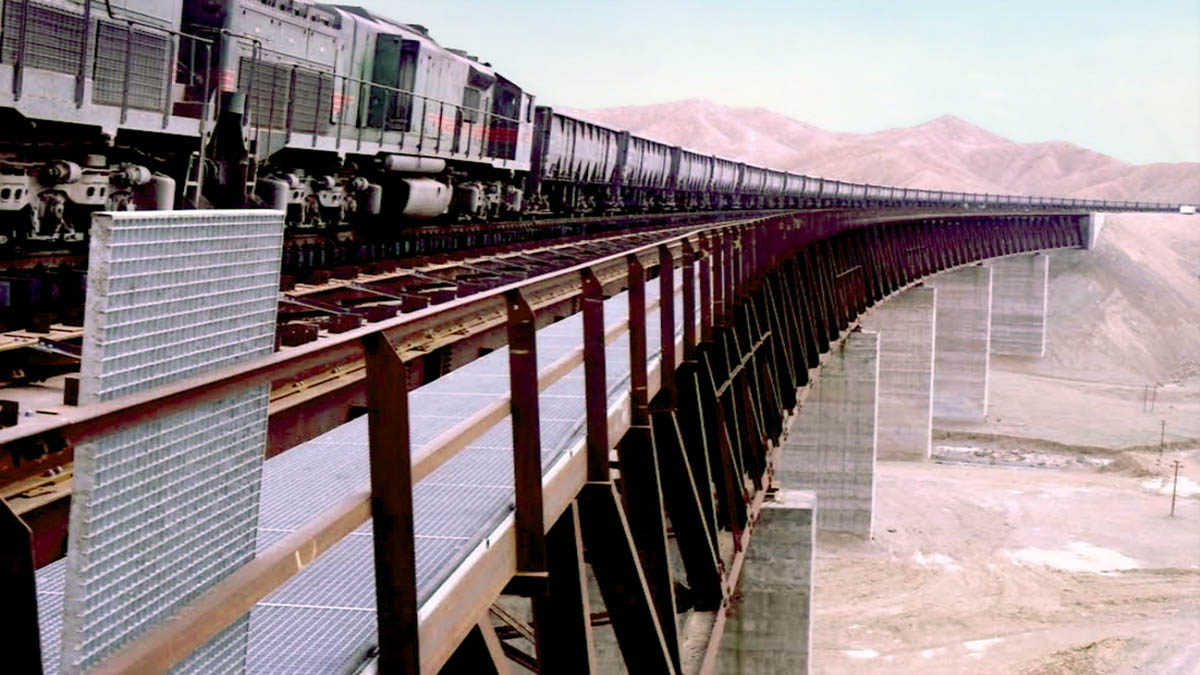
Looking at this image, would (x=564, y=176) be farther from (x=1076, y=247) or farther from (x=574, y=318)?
(x=1076, y=247)

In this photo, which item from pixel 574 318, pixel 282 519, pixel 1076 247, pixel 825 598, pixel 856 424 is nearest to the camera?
pixel 282 519

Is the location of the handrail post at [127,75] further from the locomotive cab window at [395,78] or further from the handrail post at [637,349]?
the locomotive cab window at [395,78]

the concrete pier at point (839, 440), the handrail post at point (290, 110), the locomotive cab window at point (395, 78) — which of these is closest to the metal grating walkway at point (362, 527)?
the handrail post at point (290, 110)

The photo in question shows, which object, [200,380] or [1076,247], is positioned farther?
[1076,247]

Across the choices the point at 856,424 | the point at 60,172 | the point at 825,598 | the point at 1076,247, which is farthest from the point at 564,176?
the point at 1076,247

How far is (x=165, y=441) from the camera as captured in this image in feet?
8.54

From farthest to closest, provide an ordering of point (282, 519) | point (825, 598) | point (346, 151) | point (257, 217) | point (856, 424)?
point (856, 424), point (825, 598), point (346, 151), point (282, 519), point (257, 217)

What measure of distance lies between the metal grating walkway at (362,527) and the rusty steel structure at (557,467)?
0.15m

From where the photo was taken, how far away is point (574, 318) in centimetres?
1160

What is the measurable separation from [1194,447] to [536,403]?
6220 cm

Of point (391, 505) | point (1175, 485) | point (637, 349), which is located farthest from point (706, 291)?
point (1175, 485)

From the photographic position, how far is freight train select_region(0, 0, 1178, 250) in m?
12.2

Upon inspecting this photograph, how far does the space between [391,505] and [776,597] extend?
17256 mm

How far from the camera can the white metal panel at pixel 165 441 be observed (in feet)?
7.84
